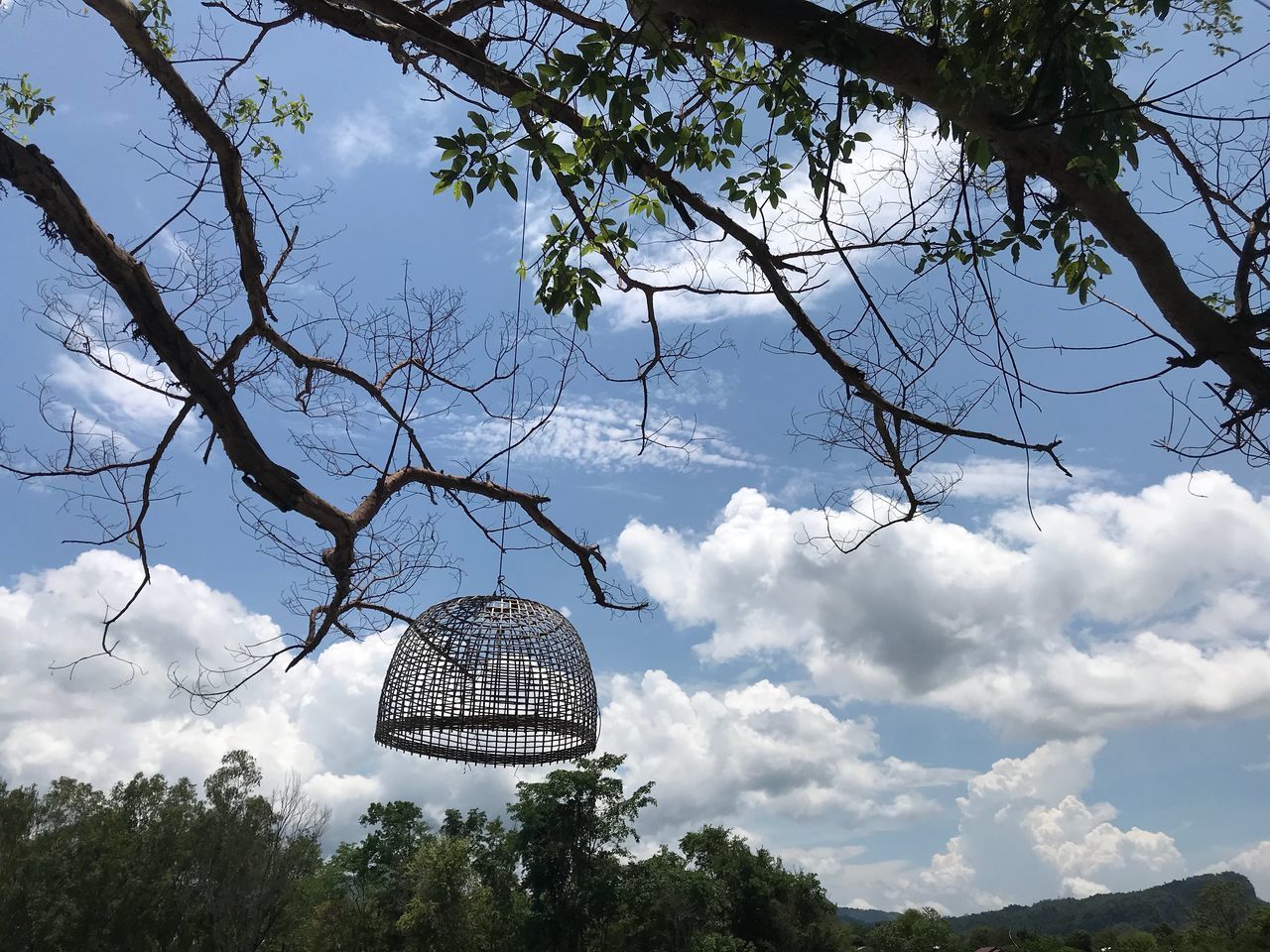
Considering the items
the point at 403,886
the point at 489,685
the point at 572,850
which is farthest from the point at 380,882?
the point at 489,685

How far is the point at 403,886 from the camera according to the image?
14016 mm

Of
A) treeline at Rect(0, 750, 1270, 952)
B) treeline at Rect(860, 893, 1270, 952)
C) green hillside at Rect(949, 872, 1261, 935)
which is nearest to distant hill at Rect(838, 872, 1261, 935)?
green hillside at Rect(949, 872, 1261, 935)

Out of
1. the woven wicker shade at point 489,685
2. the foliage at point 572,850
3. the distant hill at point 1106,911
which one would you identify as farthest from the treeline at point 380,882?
the distant hill at point 1106,911

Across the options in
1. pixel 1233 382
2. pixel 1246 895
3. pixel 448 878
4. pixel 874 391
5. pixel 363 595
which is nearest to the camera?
pixel 1233 382

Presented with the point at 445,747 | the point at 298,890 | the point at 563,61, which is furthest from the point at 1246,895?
the point at 563,61

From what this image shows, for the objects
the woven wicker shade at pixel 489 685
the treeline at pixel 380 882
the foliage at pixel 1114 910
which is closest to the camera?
the woven wicker shade at pixel 489 685

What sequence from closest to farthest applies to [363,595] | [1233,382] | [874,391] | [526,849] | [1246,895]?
[1233,382]
[874,391]
[363,595]
[526,849]
[1246,895]

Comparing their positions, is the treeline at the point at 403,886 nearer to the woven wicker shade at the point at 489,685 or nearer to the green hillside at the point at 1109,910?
the woven wicker shade at the point at 489,685

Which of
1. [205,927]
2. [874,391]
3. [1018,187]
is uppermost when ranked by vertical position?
[1018,187]

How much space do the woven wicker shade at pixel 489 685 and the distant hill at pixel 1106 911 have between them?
27223mm

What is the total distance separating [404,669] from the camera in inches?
128

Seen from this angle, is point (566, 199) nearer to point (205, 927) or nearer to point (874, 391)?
point (874, 391)

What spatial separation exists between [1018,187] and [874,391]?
62 centimetres

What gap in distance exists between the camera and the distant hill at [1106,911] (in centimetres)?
2736
